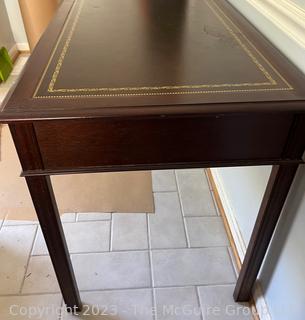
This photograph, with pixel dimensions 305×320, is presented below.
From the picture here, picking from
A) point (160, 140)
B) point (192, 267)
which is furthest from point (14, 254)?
point (160, 140)

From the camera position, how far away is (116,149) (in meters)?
0.66

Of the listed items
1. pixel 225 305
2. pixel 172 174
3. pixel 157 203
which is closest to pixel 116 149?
pixel 225 305

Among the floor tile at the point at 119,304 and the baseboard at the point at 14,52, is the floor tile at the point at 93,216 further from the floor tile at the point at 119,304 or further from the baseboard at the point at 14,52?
the baseboard at the point at 14,52

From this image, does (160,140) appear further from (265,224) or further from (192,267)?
(192,267)

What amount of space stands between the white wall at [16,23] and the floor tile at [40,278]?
2347mm

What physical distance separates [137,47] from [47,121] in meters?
0.36

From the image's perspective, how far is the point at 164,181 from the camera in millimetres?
1642

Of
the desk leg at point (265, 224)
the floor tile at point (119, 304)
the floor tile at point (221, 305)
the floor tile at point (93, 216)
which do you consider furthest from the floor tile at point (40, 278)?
the desk leg at point (265, 224)

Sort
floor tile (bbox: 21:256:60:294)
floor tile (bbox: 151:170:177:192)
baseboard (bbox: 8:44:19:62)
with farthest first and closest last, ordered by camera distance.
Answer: baseboard (bbox: 8:44:19:62) → floor tile (bbox: 151:170:177:192) → floor tile (bbox: 21:256:60:294)

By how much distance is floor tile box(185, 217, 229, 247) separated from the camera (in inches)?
53.1

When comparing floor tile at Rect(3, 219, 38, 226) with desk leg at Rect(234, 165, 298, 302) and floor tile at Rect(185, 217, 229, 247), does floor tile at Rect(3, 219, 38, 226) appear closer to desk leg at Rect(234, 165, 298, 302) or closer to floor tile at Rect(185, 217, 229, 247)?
floor tile at Rect(185, 217, 229, 247)

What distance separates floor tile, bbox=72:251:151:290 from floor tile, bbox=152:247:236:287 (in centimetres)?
5

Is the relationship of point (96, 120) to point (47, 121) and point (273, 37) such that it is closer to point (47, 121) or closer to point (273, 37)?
point (47, 121)

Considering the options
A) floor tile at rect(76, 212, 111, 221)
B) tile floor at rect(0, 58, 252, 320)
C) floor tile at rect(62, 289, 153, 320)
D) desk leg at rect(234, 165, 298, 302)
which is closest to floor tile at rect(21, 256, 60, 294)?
tile floor at rect(0, 58, 252, 320)
